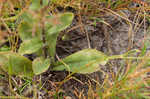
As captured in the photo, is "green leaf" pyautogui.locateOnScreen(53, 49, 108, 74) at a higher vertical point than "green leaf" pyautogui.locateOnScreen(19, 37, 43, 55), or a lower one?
lower

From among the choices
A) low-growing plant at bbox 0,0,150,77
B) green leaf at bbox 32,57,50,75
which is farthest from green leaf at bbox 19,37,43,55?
green leaf at bbox 32,57,50,75

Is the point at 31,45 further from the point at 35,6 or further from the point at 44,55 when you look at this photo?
the point at 35,6

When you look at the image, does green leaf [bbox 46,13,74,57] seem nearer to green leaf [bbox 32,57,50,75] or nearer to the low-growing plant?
the low-growing plant

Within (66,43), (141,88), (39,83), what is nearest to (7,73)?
(39,83)

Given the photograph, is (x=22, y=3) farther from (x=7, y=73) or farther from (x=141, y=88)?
(x=141, y=88)

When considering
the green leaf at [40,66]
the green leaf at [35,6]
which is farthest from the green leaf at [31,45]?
the green leaf at [35,6]
